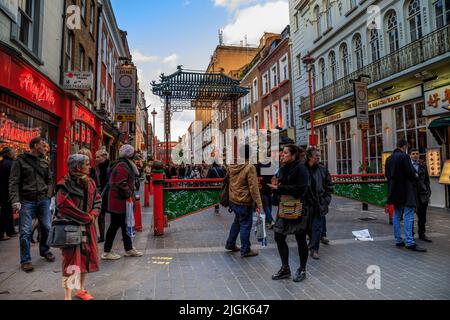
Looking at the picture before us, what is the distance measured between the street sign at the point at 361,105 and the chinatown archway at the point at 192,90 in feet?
18.5

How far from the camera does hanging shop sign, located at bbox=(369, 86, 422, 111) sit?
39.0 ft

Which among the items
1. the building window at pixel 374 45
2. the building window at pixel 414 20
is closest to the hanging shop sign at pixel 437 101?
the building window at pixel 414 20

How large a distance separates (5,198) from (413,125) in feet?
44.1

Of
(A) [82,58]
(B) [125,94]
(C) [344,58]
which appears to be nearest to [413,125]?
(C) [344,58]

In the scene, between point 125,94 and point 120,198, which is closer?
point 120,198

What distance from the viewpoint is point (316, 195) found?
17.1 ft

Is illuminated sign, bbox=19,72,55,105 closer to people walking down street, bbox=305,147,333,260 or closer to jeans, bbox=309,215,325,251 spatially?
people walking down street, bbox=305,147,333,260

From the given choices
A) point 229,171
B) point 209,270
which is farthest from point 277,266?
point 229,171

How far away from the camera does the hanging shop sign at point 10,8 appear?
7170 millimetres

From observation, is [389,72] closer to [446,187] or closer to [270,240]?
[446,187]

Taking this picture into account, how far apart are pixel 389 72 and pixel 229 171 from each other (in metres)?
11.0

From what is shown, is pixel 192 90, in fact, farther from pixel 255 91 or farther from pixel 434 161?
pixel 255 91

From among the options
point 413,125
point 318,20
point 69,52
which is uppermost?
point 318,20
